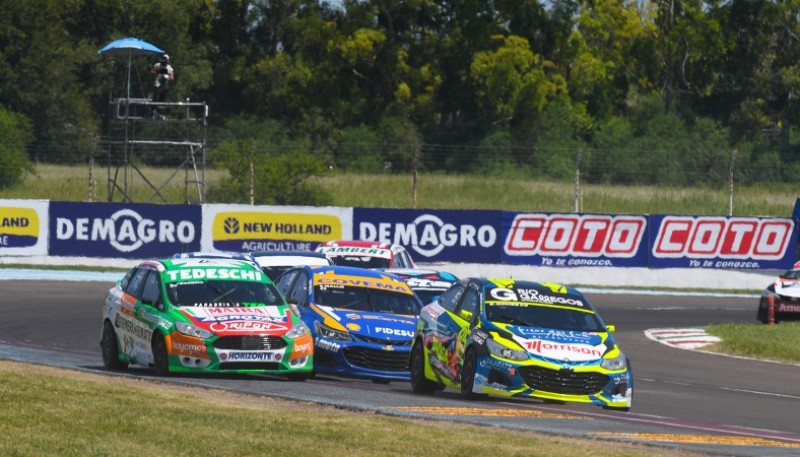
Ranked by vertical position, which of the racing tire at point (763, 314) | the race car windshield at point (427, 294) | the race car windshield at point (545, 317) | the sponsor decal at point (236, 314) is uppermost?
the race car windshield at point (545, 317)

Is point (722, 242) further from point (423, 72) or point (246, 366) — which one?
point (423, 72)

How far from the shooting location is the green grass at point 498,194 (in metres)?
42.6

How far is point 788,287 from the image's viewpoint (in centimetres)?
3003

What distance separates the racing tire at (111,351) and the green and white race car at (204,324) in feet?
0.04

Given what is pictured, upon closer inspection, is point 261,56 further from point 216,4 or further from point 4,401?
point 4,401

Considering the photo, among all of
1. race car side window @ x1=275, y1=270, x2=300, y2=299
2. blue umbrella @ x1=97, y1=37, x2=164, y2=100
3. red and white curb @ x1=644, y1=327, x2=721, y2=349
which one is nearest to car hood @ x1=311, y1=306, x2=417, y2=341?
race car side window @ x1=275, y1=270, x2=300, y2=299

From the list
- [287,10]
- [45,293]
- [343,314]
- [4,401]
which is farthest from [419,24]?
[4,401]

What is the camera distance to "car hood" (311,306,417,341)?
18.9m

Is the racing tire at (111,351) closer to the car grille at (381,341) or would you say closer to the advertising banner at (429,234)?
the car grille at (381,341)

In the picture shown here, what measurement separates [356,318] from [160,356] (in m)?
2.75

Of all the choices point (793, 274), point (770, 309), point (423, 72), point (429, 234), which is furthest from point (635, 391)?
point (423, 72)

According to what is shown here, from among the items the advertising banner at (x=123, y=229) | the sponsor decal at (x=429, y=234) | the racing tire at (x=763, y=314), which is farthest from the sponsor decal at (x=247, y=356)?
the sponsor decal at (x=429, y=234)

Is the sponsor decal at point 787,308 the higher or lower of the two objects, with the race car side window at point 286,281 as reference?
lower

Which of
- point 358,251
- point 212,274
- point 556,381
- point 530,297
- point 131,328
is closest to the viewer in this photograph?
point 556,381
